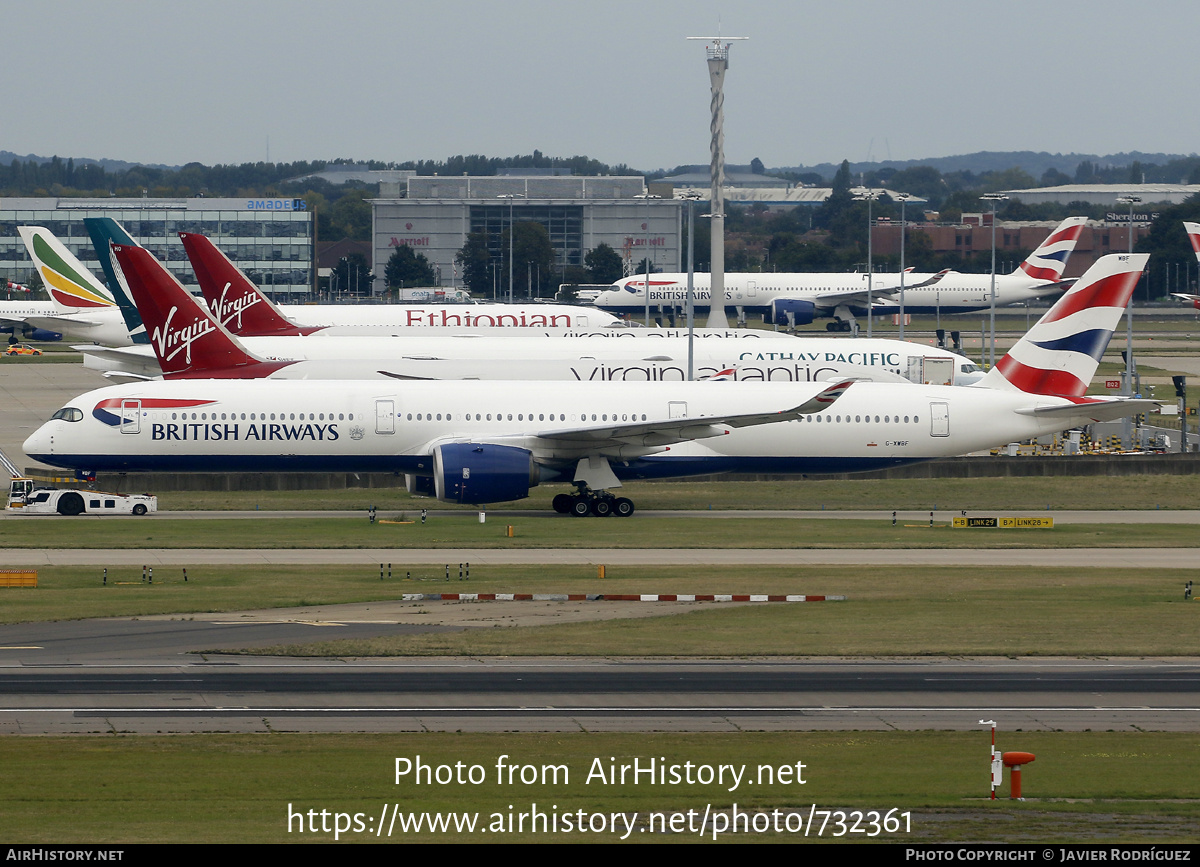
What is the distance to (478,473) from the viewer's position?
47.4 meters

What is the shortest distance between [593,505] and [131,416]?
1490 centimetres

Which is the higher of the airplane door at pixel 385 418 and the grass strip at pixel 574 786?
the airplane door at pixel 385 418

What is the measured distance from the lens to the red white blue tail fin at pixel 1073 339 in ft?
176

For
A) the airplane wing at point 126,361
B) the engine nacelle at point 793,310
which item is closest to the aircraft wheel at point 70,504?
the airplane wing at point 126,361

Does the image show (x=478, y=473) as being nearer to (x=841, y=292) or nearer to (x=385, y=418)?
(x=385, y=418)

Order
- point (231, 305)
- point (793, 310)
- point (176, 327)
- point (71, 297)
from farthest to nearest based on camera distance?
1. point (793, 310)
2. point (71, 297)
3. point (231, 305)
4. point (176, 327)

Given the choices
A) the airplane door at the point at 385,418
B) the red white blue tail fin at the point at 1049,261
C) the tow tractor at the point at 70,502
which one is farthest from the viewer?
the red white blue tail fin at the point at 1049,261

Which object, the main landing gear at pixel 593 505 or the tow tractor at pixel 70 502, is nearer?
the tow tractor at pixel 70 502

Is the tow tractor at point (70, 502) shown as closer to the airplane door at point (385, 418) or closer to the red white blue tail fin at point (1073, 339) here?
the airplane door at point (385, 418)

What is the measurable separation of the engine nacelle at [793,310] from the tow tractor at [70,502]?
10802cm

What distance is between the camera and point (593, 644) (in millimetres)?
30312

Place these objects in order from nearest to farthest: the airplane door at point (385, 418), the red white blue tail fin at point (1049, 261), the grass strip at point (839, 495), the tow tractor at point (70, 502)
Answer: the tow tractor at point (70, 502), the airplane door at point (385, 418), the grass strip at point (839, 495), the red white blue tail fin at point (1049, 261)

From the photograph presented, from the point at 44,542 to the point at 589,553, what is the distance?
15151 millimetres

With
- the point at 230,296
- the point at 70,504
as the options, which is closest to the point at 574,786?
the point at 70,504
